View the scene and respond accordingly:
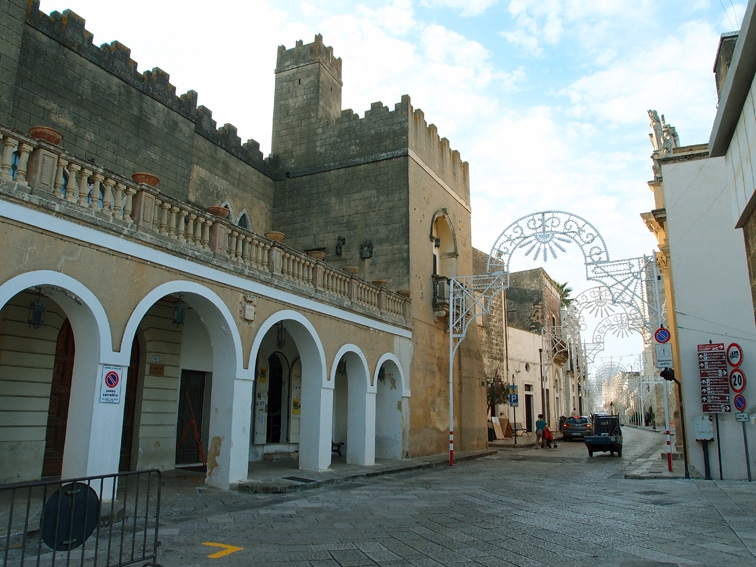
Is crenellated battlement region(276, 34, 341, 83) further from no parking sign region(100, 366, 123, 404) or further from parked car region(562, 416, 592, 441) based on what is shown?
parked car region(562, 416, 592, 441)

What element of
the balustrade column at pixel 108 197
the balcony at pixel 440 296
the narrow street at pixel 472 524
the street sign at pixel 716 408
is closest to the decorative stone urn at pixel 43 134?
the balustrade column at pixel 108 197

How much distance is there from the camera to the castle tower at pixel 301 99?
67.4 feet

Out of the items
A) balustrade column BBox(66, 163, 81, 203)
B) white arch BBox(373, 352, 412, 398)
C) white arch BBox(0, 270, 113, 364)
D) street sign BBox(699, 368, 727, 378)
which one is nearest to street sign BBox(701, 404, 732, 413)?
street sign BBox(699, 368, 727, 378)

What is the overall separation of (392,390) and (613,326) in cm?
1367

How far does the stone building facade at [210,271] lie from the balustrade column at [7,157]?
3 cm

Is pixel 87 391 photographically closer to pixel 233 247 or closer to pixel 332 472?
pixel 233 247

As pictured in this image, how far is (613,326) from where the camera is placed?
26.7 meters

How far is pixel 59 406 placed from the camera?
1104 centimetres

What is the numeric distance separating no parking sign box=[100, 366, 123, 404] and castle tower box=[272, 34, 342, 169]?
41.8 feet

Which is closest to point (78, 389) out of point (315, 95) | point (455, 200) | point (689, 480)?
point (689, 480)

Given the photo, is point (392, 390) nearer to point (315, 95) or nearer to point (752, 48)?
point (315, 95)

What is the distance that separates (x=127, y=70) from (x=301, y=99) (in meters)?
7.82

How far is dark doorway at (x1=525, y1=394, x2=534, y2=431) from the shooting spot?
124 ft

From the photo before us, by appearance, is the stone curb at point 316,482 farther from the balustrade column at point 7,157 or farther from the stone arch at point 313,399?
the balustrade column at point 7,157
